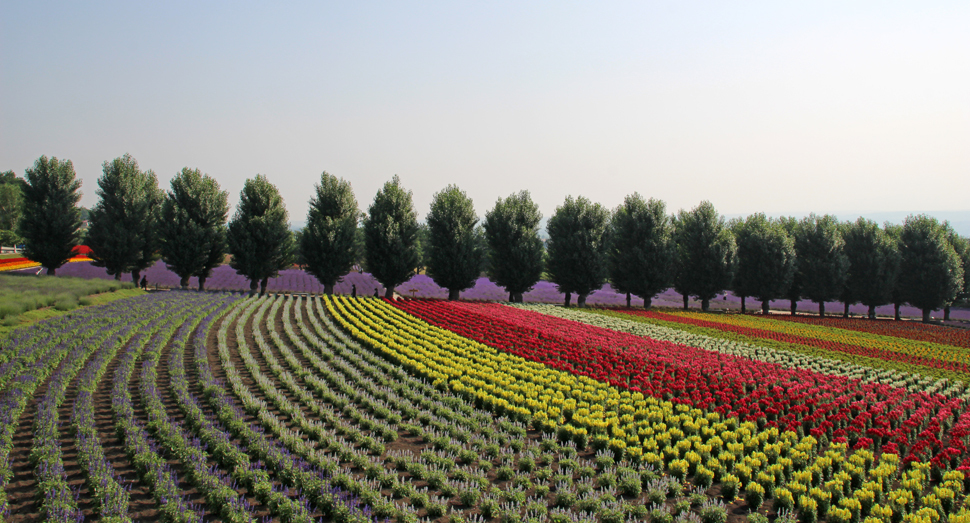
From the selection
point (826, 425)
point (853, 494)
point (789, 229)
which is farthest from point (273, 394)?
point (789, 229)

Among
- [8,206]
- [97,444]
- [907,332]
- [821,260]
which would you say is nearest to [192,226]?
[97,444]

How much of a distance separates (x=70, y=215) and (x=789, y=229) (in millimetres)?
74726

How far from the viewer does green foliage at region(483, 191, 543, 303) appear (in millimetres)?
46188

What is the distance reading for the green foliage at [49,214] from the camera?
147 feet

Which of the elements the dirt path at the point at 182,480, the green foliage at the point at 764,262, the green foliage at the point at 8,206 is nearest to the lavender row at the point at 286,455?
the dirt path at the point at 182,480

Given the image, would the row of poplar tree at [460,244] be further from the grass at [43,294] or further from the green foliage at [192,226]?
the grass at [43,294]

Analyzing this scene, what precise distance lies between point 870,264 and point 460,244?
41.8 m

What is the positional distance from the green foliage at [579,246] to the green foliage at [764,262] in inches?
583

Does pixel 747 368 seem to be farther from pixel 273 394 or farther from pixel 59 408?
pixel 59 408

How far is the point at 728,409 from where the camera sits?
13375mm

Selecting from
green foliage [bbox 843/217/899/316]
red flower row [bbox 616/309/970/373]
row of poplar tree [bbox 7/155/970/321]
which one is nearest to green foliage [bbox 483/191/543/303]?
row of poplar tree [bbox 7/155/970/321]

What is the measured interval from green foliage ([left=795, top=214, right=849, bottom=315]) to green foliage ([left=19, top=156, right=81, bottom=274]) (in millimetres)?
72038

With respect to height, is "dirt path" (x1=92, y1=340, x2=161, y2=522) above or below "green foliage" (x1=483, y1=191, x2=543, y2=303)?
below

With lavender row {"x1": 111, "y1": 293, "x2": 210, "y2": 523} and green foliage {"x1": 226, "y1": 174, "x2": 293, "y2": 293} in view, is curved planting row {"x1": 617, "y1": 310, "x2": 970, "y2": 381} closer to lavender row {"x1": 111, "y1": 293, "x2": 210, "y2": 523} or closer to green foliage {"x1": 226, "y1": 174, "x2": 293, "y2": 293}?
lavender row {"x1": 111, "y1": 293, "x2": 210, "y2": 523}
